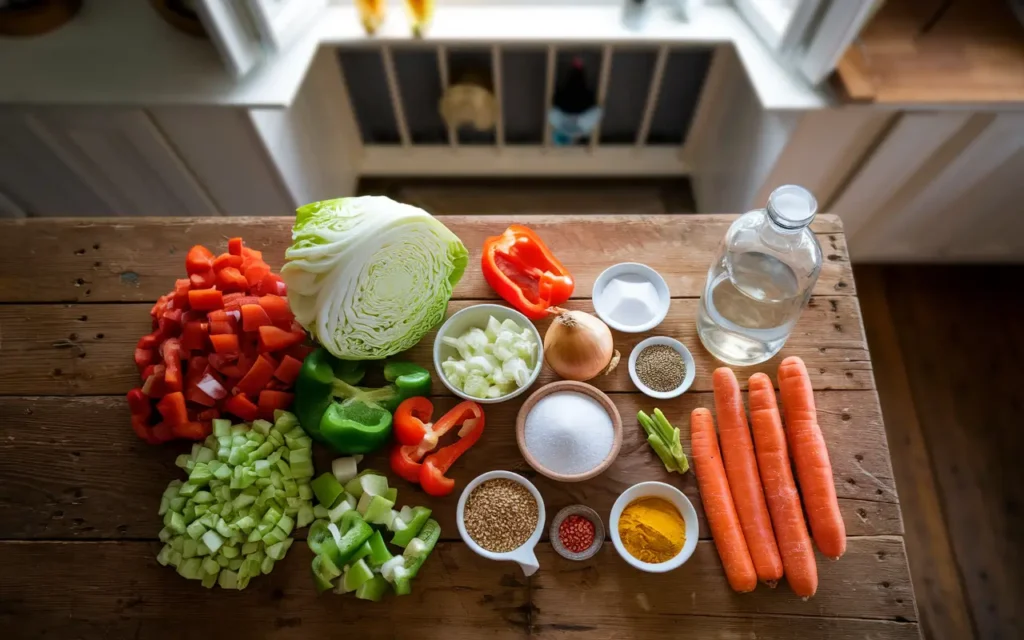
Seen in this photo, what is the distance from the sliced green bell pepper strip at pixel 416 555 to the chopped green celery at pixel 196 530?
0.37 metres

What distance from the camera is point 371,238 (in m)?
1.18

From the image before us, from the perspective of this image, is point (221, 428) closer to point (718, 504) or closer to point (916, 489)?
point (718, 504)

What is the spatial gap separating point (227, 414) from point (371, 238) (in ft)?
1.67

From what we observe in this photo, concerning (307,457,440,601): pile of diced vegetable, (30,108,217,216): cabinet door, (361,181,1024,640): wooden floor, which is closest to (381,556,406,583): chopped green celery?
(307,457,440,601): pile of diced vegetable

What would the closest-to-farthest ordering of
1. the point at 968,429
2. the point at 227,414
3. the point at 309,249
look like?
the point at 309,249 < the point at 227,414 < the point at 968,429

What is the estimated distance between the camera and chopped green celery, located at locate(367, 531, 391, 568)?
1.19 m

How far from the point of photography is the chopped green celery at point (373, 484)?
125 cm

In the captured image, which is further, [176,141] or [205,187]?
[205,187]

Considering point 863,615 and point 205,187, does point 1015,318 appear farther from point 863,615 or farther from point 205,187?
point 205,187

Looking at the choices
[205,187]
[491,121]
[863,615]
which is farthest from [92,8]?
[863,615]

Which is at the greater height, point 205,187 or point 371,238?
point 371,238

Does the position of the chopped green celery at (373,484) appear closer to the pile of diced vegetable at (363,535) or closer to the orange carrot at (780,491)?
the pile of diced vegetable at (363,535)

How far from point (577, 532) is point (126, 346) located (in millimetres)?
1081

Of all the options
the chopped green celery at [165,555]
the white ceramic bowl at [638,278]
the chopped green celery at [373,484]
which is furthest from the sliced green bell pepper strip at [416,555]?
the white ceramic bowl at [638,278]
